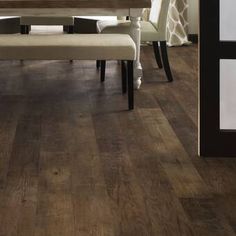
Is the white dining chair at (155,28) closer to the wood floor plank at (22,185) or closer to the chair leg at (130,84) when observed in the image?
the chair leg at (130,84)

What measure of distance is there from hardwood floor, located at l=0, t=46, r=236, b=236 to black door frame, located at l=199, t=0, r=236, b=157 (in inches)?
2.8

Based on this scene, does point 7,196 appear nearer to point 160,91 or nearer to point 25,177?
point 25,177

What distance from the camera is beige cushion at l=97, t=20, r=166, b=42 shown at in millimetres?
4949

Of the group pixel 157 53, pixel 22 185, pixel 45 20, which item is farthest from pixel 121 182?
pixel 45 20

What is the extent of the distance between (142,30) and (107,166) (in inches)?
84.5

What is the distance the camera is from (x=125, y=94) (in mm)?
4660

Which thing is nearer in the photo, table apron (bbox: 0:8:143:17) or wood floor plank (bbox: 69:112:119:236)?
wood floor plank (bbox: 69:112:119:236)

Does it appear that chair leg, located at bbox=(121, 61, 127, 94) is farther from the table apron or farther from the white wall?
the white wall

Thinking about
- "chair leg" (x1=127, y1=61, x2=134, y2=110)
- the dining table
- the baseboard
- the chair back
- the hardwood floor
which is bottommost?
the baseboard

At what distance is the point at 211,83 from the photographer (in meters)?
3.04

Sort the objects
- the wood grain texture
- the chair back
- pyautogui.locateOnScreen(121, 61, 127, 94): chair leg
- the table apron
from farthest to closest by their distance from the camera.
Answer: the chair back < pyautogui.locateOnScreen(121, 61, 127, 94): chair leg < the table apron < the wood grain texture

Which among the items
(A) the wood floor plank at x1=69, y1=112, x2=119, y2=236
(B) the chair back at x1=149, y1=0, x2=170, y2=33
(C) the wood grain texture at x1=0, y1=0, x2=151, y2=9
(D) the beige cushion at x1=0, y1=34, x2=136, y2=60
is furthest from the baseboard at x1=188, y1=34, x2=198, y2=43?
(A) the wood floor plank at x1=69, y1=112, x2=119, y2=236

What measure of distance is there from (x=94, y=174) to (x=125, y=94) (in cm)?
180

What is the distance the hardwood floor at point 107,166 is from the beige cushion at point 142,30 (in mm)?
373
